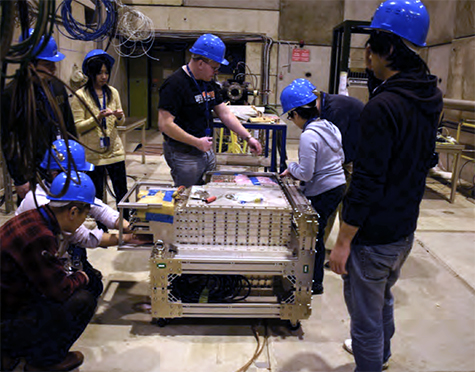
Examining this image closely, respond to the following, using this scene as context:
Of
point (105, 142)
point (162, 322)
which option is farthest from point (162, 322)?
point (105, 142)

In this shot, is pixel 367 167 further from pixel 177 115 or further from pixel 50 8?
pixel 177 115

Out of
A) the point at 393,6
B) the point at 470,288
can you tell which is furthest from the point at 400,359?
the point at 393,6

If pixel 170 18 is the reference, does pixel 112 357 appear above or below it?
below

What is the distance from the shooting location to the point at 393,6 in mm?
1514

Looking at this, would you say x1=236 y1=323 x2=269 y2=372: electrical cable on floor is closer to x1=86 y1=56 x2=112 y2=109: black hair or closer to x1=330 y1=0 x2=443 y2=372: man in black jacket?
x1=330 y1=0 x2=443 y2=372: man in black jacket

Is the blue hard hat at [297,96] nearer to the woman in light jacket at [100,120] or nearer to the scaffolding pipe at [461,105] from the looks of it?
the woman in light jacket at [100,120]

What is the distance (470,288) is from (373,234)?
1.90 meters

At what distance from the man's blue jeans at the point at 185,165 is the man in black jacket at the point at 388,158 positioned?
138 cm

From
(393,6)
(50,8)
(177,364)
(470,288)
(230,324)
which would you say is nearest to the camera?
(50,8)

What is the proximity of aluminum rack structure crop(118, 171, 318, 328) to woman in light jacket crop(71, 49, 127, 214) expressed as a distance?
35.6 inches

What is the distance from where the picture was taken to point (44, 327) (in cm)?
184

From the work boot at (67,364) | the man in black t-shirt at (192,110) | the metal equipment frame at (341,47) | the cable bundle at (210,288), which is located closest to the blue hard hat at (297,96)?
the man in black t-shirt at (192,110)

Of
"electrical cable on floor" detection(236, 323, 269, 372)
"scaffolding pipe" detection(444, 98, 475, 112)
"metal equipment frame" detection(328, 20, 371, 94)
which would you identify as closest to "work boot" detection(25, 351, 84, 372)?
"electrical cable on floor" detection(236, 323, 269, 372)

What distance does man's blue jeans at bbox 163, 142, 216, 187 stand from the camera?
9.20ft
